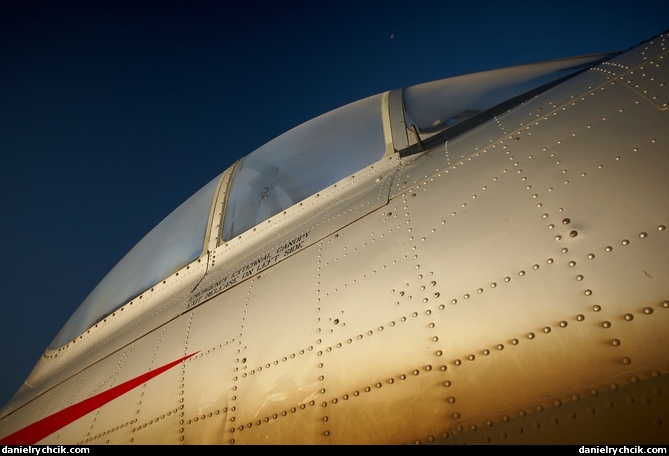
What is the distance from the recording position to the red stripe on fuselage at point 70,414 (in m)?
2.51

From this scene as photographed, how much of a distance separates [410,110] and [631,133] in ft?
5.66

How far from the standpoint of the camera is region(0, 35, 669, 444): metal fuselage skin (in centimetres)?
119

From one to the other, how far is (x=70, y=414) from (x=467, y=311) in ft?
10.3

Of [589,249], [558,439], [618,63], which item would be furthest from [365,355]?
[618,63]

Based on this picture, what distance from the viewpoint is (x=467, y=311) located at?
1463 mm

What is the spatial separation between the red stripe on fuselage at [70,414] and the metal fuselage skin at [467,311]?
0.04m

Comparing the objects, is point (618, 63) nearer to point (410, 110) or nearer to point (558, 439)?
point (410, 110)

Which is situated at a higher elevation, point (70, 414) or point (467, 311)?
point (70, 414)

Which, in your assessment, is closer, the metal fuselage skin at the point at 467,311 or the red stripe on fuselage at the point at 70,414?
the metal fuselage skin at the point at 467,311

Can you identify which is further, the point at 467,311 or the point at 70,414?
the point at 70,414

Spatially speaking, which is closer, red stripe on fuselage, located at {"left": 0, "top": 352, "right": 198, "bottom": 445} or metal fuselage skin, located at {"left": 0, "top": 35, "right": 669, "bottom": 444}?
metal fuselage skin, located at {"left": 0, "top": 35, "right": 669, "bottom": 444}

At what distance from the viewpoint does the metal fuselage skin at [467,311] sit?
3.90ft

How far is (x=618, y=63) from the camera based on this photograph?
1.87 m

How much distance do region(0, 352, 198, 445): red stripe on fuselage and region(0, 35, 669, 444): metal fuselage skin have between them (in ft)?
0.12
